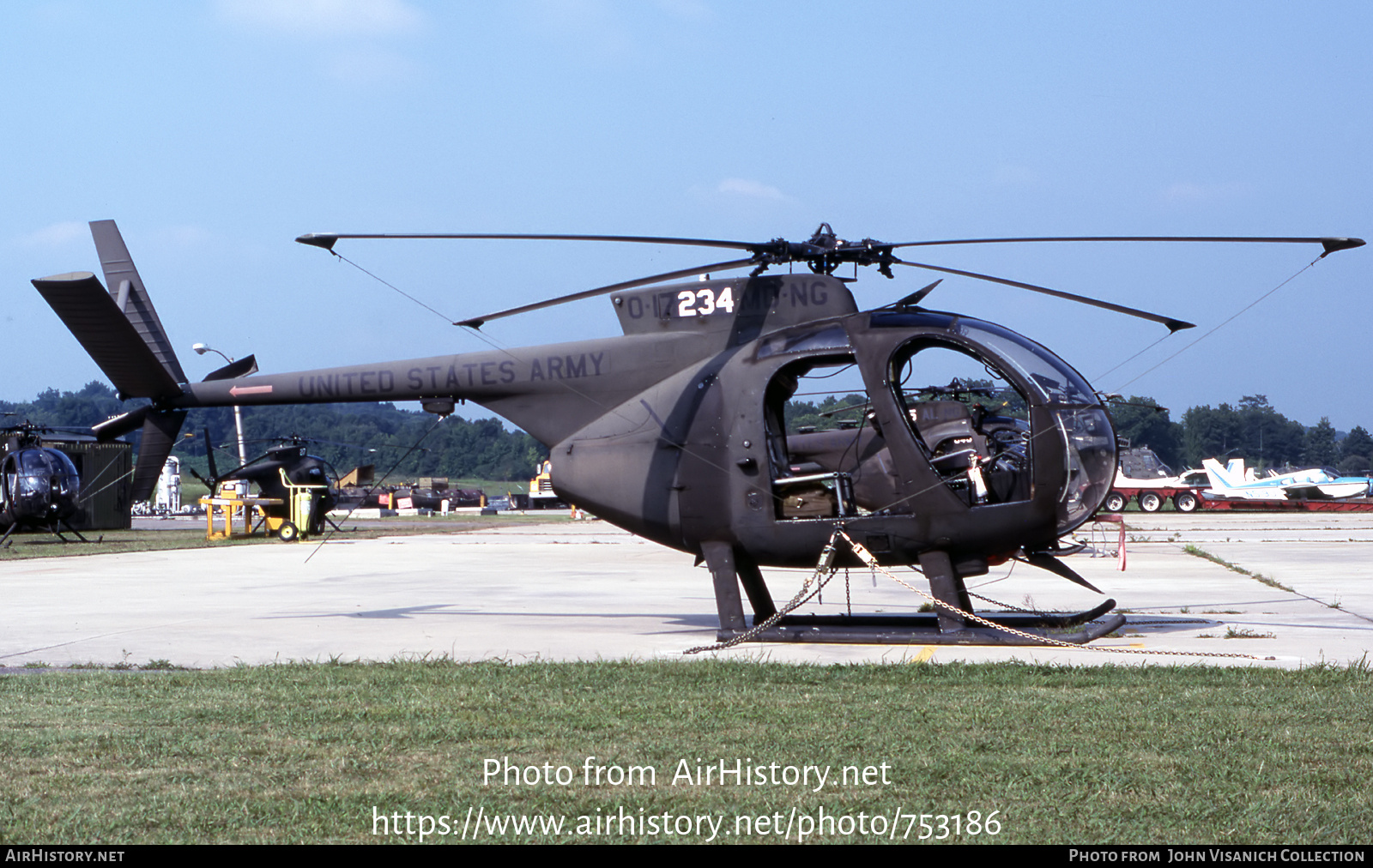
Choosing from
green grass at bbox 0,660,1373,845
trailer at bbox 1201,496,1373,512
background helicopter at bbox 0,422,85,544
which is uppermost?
background helicopter at bbox 0,422,85,544

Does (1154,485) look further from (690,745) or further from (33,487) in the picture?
(690,745)

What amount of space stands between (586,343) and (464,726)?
5.55 metres

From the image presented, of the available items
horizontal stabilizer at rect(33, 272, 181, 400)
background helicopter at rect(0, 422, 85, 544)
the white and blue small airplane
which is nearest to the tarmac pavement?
horizontal stabilizer at rect(33, 272, 181, 400)

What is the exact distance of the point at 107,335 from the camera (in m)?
12.1

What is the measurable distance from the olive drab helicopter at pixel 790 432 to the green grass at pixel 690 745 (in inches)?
74.0

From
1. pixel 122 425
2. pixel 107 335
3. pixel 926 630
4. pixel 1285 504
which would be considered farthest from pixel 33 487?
pixel 1285 504

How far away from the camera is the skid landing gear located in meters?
9.88

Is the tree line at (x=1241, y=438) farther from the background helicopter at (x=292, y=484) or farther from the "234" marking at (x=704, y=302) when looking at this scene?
the "234" marking at (x=704, y=302)

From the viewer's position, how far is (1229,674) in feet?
25.7

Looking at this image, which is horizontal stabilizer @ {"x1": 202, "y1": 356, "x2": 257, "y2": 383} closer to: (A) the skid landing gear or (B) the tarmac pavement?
(B) the tarmac pavement

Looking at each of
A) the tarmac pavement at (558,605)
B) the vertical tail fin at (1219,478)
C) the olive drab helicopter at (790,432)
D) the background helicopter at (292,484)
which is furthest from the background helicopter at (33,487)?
the vertical tail fin at (1219,478)

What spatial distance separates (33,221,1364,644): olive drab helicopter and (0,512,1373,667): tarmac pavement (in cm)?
73

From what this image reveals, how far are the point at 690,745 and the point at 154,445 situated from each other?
897 centimetres

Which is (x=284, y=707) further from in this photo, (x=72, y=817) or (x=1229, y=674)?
(x=1229, y=674)
